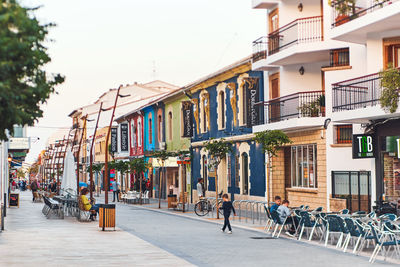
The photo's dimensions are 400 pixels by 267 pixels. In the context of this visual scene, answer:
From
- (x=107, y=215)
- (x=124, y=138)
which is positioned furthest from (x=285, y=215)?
(x=124, y=138)

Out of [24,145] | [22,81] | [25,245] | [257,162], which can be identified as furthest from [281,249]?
[24,145]

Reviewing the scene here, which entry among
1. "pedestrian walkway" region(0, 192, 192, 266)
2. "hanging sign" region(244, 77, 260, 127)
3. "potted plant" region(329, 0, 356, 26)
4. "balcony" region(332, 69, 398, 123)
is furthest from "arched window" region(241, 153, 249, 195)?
"potted plant" region(329, 0, 356, 26)

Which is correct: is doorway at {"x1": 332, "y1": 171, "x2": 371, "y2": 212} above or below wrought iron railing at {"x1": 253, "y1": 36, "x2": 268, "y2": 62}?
below

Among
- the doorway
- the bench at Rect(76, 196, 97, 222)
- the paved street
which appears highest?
the doorway

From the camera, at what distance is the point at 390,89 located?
2008 cm

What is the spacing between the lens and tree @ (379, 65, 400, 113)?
20.0m

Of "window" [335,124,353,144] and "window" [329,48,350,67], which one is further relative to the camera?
"window" [329,48,350,67]

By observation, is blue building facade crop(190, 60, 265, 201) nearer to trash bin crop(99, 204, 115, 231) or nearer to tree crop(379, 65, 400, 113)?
trash bin crop(99, 204, 115, 231)

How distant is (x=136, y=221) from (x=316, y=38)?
10.4 metres

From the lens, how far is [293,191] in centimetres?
3008

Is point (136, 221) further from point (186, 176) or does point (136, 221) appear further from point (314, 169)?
point (186, 176)

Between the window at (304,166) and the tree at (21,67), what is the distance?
19625mm

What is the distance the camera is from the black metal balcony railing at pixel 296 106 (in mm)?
27406

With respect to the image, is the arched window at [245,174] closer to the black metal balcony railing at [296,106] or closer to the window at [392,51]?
the black metal balcony railing at [296,106]
